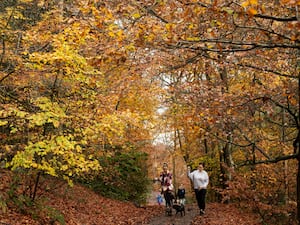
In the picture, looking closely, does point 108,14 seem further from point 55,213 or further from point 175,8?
point 55,213

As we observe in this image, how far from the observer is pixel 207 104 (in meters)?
8.58

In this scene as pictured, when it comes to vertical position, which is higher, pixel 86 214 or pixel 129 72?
pixel 129 72

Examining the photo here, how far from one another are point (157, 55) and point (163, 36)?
5.95 ft

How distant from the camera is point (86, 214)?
1344 centimetres

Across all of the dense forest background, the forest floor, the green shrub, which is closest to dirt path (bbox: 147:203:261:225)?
the forest floor

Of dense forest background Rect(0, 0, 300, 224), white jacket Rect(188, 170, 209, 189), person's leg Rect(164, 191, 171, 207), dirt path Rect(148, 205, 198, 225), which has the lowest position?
dirt path Rect(148, 205, 198, 225)

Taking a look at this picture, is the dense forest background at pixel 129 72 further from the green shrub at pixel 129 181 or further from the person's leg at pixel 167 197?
the green shrub at pixel 129 181

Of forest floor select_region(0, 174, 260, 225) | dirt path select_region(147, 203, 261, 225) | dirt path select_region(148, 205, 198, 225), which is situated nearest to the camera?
forest floor select_region(0, 174, 260, 225)

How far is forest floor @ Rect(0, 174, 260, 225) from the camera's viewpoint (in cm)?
980

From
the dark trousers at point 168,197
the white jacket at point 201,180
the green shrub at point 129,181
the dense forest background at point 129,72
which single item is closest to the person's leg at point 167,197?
the dark trousers at point 168,197

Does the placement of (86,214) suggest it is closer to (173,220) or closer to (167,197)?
(167,197)

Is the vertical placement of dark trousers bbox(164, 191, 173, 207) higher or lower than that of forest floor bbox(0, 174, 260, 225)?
higher

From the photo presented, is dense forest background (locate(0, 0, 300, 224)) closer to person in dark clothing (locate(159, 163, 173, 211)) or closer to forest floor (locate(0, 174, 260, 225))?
forest floor (locate(0, 174, 260, 225))

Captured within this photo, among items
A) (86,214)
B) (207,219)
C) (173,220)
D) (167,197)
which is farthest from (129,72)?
(86,214)
